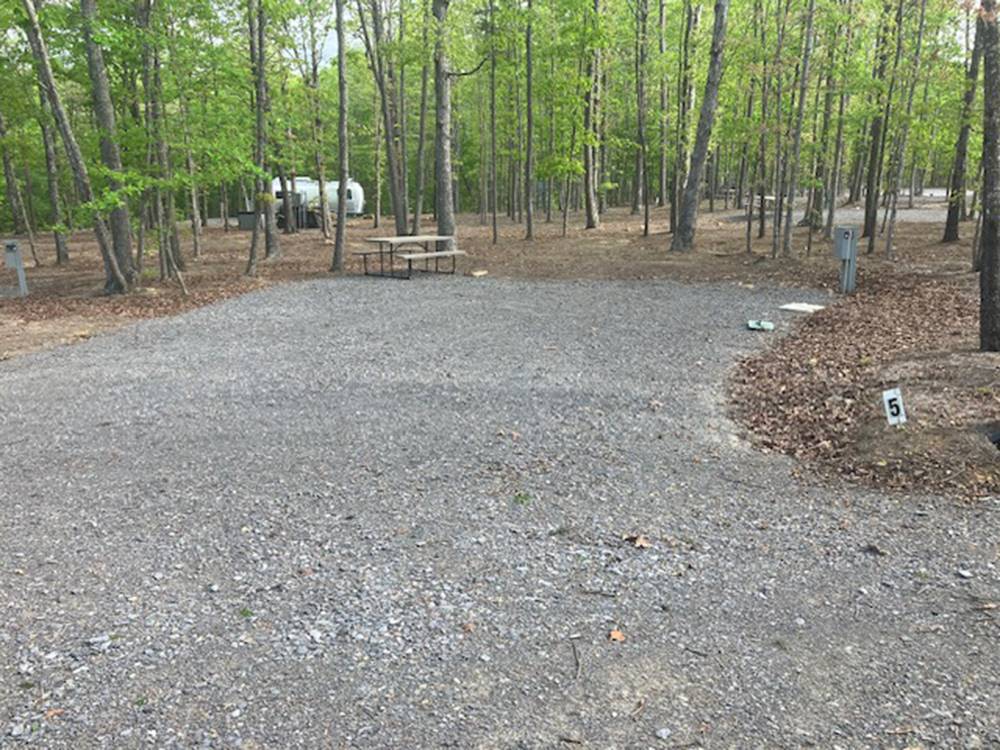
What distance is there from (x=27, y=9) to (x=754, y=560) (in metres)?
11.0

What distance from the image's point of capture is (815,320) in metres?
9.07

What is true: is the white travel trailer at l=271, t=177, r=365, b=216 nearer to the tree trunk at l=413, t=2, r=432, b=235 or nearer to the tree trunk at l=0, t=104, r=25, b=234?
the tree trunk at l=413, t=2, r=432, b=235

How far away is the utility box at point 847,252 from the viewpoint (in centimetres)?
1012

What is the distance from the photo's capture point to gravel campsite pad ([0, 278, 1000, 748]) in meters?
2.34

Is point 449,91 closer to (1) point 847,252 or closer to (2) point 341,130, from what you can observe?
(2) point 341,130

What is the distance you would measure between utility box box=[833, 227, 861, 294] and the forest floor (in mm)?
239

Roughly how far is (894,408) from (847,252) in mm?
6518

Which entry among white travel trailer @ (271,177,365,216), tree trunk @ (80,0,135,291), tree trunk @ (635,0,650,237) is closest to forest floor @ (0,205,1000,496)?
tree trunk @ (80,0,135,291)

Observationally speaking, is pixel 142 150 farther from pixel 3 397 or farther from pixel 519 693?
pixel 519 693

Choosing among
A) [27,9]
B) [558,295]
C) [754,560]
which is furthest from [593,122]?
[754,560]

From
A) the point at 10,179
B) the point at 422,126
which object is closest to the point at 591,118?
the point at 422,126

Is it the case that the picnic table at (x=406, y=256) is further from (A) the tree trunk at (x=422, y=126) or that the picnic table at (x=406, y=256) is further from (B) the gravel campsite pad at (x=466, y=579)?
(B) the gravel campsite pad at (x=466, y=579)

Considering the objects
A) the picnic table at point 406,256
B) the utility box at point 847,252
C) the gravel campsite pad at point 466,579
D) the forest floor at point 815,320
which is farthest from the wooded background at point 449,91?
the gravel campsite pad at point 466,579

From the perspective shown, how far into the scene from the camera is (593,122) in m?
21.4
